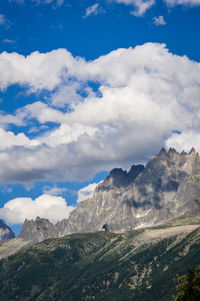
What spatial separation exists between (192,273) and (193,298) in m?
6.99

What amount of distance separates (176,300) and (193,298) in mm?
4934

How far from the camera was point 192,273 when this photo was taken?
374 ft

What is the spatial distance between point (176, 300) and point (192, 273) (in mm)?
8117

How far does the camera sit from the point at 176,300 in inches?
4402
